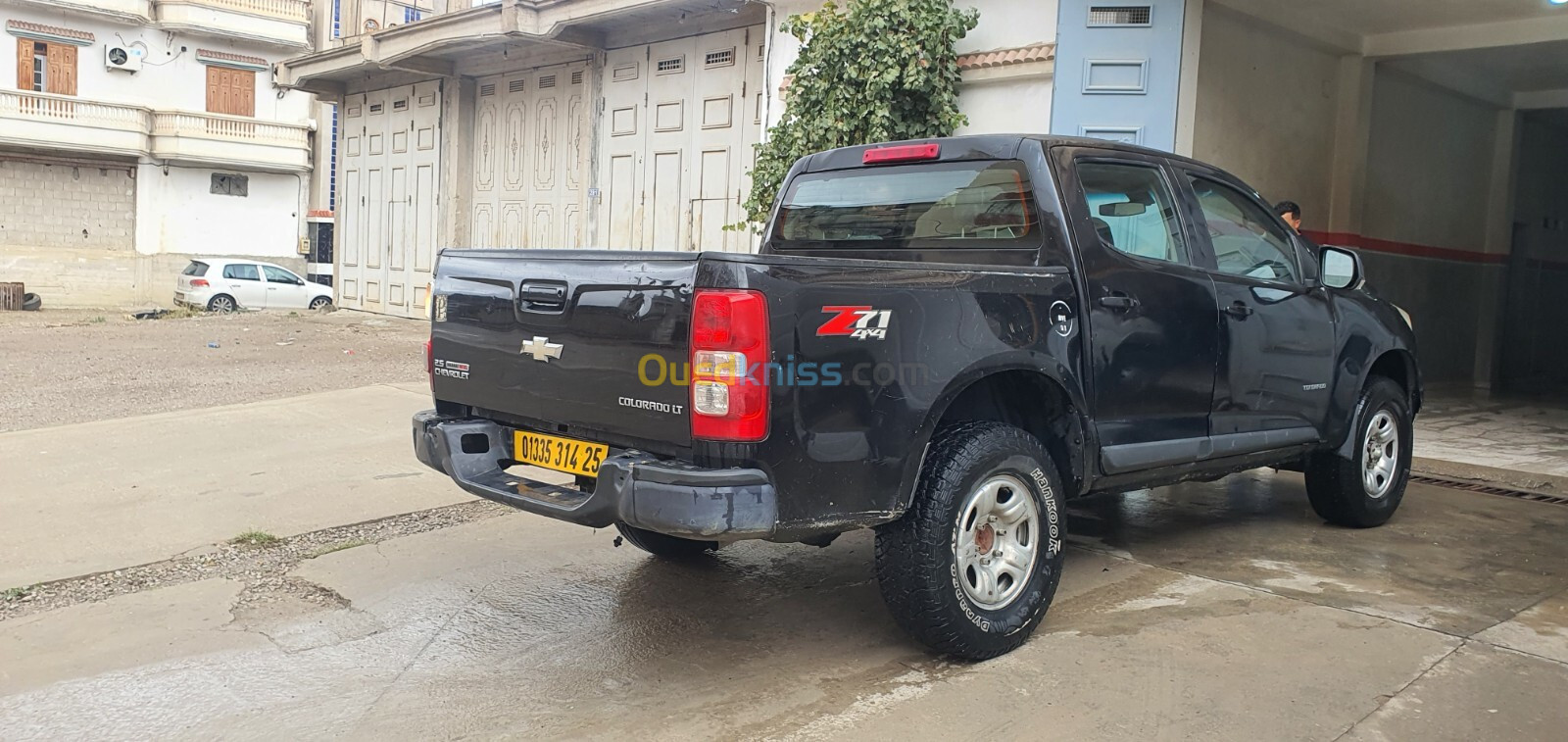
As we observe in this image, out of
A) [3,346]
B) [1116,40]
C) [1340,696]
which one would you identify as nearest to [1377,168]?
[1116,40]

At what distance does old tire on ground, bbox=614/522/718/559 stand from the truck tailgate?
39.8 inches

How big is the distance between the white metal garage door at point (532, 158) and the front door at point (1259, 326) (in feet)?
34.7

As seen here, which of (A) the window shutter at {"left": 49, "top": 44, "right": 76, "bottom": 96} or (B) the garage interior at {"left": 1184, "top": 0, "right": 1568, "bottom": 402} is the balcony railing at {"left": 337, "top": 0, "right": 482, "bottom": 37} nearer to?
(A) the window shutter at {"left": 49, "top": 44, "right": 76, "bottom": 96}

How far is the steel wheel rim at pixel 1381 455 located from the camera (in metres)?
5.80

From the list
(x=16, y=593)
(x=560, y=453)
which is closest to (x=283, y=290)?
(x=16, y=593)

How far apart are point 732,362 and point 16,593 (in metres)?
3.31

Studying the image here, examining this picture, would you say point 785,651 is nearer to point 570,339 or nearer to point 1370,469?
point 570,339

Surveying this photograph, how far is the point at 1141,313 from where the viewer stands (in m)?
4.45

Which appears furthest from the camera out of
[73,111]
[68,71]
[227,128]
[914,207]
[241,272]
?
[227,128]

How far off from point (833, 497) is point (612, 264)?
0.98 metres

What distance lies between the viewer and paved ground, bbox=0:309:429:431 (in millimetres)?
9094

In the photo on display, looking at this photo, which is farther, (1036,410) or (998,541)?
(1036,410)

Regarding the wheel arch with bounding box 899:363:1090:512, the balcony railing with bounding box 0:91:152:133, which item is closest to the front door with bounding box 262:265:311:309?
the balcony railing with bounding box 0:91:152:133

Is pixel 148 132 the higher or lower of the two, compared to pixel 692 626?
higher
